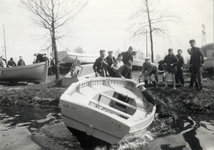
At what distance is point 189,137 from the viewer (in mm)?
5727

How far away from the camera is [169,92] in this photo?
30.1 ft

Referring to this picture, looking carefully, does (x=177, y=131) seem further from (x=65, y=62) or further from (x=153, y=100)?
(x=65, y=62)

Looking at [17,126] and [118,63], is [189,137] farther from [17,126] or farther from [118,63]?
[17,126]

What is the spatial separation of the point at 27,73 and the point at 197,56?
10029 millimetres

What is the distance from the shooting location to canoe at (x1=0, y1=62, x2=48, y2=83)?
540 inches

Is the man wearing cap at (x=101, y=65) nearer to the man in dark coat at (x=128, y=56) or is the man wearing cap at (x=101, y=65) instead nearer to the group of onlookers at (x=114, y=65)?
the group of onlookers at (x=114, y=65)

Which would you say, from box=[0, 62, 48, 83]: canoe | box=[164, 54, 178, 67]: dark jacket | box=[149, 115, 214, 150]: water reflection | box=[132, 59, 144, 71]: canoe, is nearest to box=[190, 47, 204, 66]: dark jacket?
box=[164, 54, 178, 67]: dark jacket

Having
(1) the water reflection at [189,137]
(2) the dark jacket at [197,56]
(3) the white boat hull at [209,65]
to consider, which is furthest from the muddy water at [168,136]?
(3) the white boat hull at [209,65]

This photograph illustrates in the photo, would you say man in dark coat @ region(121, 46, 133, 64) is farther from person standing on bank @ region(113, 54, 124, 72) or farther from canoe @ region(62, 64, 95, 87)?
canoe @ region(62, 64, 95, 87)

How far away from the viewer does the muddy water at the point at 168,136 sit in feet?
17.0

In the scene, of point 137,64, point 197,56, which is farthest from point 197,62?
point 137,64

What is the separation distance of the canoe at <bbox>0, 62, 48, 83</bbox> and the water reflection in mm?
9333

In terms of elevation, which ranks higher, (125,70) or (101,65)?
(101,65)

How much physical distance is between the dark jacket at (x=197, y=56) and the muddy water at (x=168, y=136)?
7.26ft
